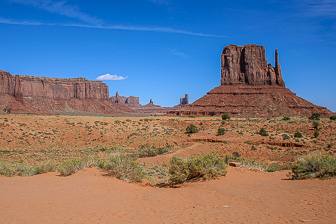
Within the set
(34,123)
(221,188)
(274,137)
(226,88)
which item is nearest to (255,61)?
(226,88)

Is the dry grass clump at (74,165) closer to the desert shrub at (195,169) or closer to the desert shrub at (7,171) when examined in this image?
the desert shrub at (7,171)

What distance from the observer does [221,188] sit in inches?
387

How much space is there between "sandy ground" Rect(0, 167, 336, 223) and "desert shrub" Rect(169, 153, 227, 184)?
48 centimetres

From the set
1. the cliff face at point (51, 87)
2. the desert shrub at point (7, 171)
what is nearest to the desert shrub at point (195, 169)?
the desert shrub at point (7, 171)

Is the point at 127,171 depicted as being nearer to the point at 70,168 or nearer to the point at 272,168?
the point at 70,168

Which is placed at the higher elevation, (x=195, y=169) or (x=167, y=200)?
(x=195, y=169)

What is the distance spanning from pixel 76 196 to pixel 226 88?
84084 mm

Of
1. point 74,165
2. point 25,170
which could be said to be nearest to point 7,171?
point 25,170

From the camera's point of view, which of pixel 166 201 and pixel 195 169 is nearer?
pixel 166 201

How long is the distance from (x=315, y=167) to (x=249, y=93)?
244ft

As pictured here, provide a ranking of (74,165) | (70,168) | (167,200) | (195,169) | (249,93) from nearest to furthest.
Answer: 1. (167,200)
2. (195,169)
3. (70,168)
4. (74,165)
5. (249,93)

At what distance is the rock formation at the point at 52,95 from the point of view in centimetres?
11181

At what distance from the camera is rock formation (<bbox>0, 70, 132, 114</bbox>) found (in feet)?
367

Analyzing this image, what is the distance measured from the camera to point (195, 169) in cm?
1130
